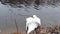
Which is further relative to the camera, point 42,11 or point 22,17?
point 42,11

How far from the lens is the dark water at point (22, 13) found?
4.66m

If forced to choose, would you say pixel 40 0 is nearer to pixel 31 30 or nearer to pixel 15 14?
pixel 15 14

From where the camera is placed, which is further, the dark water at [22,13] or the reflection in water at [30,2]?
the reflection in water at [30,2]

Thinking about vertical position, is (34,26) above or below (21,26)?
above

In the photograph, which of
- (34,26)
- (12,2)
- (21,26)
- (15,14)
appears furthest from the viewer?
(12,2)

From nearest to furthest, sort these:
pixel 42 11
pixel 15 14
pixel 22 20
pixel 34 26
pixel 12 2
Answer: pixel 34 26 → pixel 22 20 → pixel 15 14 → pixel 42 11 → pixel 12 2

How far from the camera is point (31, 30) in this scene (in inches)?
137

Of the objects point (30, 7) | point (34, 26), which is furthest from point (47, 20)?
point (34, 26)

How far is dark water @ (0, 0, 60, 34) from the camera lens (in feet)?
15.3

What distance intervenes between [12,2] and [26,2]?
20.6 inches

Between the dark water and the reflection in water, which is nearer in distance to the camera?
the dark water

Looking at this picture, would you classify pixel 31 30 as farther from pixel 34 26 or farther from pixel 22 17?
pixel 22 17

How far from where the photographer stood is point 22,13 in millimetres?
5410

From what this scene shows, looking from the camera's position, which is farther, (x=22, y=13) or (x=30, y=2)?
(x=30, y=2)
